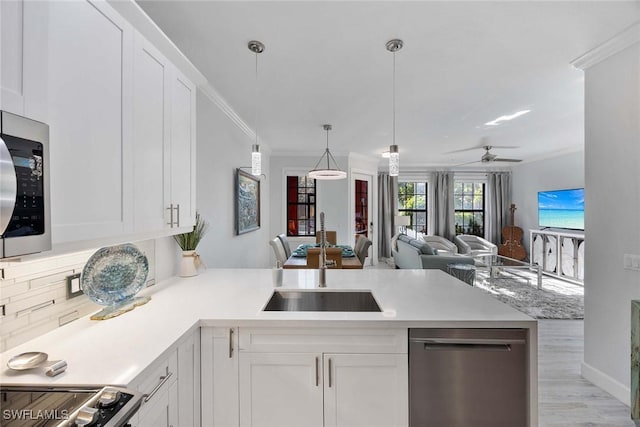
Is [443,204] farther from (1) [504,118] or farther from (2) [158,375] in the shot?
(2) [158,375]

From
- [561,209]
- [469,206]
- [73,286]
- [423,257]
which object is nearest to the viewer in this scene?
[73,286]

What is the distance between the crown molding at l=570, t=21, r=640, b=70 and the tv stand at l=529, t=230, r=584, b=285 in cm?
384

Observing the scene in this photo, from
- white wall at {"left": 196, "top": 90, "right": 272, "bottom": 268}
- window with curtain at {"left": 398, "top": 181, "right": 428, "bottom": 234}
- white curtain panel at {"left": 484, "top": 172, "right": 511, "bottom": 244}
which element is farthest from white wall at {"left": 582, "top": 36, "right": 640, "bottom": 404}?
white curtain panel at {"left": 484, "top": 172, "right": 511, "bottom": 244}

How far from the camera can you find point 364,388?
4.33ft

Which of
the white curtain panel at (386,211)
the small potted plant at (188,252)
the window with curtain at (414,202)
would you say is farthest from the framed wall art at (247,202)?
the window with curtain at (414,202)

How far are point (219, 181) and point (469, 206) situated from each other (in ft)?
22.8

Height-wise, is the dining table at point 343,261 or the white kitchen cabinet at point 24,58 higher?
the white kitchen cabinet at point 24,58

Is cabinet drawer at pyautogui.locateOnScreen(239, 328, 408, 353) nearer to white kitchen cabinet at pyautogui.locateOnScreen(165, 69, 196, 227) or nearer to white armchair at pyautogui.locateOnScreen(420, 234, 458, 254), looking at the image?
white kitchen cabinet at pyautogui.locateOnScreen(165, 69, 196, 227)

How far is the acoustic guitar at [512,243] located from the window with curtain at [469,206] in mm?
726

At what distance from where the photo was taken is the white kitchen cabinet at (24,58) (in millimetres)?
700

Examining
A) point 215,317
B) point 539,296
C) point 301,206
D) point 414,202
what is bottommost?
point 539,296

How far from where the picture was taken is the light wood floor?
73.2 inches

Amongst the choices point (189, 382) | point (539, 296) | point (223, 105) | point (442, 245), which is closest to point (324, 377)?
point (189, 382)

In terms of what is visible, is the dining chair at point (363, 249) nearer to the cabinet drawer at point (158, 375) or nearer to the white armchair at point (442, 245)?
the white armchair at point (442, 245)
